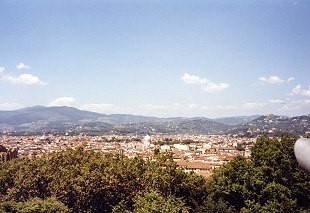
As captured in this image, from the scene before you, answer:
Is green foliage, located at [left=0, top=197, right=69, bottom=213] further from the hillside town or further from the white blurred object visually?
the white blurred object

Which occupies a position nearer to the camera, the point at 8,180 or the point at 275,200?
the point at 275,200

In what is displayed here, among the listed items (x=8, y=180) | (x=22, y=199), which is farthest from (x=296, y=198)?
(x=8, y=180)

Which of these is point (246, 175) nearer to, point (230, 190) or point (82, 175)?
point (230, 190)

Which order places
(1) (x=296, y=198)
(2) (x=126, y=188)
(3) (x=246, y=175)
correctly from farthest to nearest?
(2) (x=126, y=188)
(3) (x=246, y=175)
(1) (x=296, y=198)

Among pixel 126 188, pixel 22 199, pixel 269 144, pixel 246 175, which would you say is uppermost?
pixel 269 144

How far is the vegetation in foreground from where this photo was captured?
2373 centimetres

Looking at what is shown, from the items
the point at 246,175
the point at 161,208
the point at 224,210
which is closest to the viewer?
the point at 161,208

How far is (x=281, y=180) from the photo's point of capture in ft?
83.0

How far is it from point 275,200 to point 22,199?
2377cm

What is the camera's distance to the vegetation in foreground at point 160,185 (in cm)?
2373

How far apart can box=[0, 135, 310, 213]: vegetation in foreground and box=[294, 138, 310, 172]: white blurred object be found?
59.1ft

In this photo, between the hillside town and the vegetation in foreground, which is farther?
the hillside town

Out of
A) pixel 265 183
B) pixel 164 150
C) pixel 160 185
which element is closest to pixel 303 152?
pixel 160 185

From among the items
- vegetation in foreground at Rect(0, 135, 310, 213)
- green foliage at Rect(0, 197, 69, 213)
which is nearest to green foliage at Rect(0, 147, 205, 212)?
vegetation in foreground at Rect(0, 135, 310, 213)
